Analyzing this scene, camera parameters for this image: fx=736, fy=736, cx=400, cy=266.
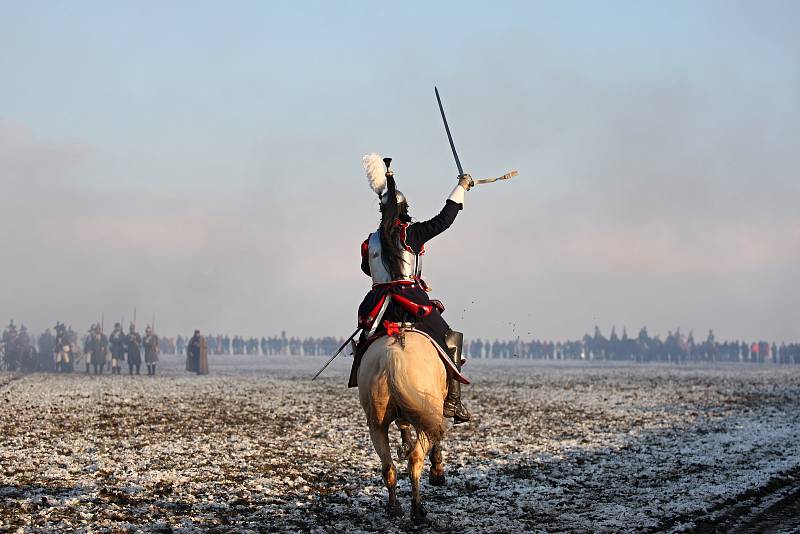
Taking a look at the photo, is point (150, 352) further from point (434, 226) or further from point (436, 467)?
point (434, 226)

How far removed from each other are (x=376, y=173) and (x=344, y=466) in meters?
4.61

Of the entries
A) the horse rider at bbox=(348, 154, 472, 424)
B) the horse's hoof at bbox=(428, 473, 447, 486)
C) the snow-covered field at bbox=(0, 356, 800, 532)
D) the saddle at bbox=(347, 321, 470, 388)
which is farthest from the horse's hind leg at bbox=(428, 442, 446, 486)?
the saddle at bbox=(347, 321, 470, 388)

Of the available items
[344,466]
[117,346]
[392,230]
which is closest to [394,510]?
[392,230]

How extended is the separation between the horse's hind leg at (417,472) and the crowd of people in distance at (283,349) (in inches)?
1325

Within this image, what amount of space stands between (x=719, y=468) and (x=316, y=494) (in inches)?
244

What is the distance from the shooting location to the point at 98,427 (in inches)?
539

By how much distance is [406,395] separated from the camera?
6.92 m

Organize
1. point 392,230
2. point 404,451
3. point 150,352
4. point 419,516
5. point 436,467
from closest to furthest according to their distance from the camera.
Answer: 1. point 419,516
2. point 404,451
3. point 392,230
4. point 436,467
5. point 150,352

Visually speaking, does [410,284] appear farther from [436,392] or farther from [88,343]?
[88,343]

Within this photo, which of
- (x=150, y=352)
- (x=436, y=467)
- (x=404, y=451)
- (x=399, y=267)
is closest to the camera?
(x=404, y=451)

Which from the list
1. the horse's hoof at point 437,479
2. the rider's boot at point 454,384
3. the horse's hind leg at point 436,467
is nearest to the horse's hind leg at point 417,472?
the rider's boot at point 454,384

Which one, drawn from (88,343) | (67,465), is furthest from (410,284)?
(88,343)

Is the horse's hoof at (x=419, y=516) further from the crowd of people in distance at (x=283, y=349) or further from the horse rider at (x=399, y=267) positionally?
the crowd of people in distance at (x=283, y=349)

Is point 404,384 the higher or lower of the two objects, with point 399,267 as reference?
lower
